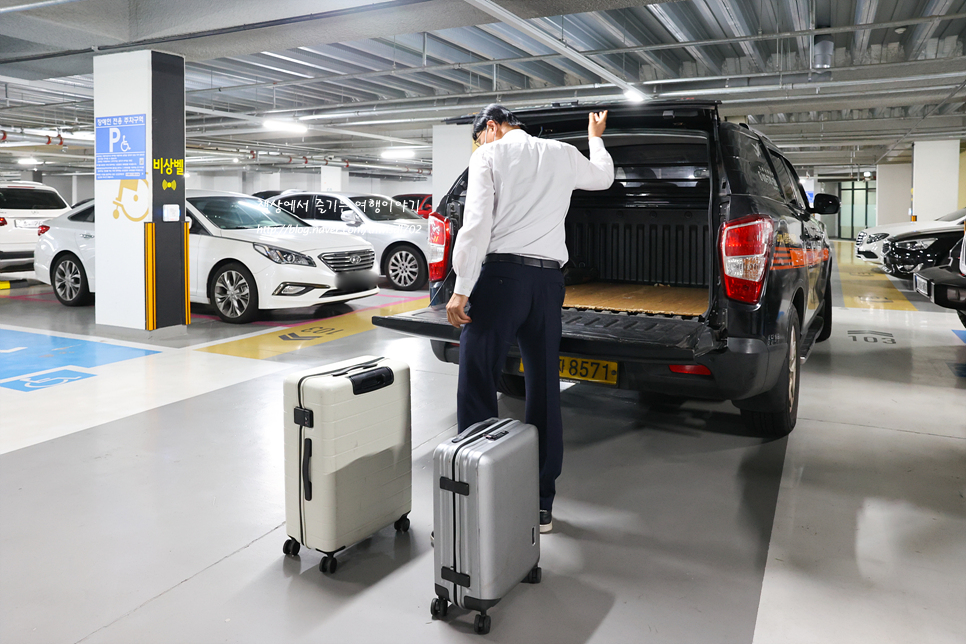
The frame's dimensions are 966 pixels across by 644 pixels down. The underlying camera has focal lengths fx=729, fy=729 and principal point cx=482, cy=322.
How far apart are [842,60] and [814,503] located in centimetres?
907

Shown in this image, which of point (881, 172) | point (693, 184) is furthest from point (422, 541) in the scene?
point (881, 172)

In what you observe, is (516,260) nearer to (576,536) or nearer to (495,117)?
(495,117)

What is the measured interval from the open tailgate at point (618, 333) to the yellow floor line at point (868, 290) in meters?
7.23

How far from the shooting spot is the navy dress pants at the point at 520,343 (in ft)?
8.46

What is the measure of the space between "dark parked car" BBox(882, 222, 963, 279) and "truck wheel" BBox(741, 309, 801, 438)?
728 cm

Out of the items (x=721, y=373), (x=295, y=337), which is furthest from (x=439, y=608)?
(x=295, y=337)

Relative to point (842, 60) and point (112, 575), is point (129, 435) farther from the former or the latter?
point (842, 60)

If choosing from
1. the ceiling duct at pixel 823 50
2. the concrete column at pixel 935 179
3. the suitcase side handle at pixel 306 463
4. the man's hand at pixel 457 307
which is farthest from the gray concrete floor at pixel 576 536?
the concrete column at pixel 935 179

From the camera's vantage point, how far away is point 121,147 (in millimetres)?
6914

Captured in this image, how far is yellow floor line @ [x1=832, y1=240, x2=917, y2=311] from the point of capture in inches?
380

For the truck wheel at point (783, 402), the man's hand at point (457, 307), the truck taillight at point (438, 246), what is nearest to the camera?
the man's hand at point (457, 307)

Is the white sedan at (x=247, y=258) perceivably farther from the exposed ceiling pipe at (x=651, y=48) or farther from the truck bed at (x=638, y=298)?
the truck bed at (x=638, y=298)

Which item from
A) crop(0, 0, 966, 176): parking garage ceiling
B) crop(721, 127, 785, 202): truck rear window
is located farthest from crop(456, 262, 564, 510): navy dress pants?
crop(0, 0, 966, 176): parking garage ceiling

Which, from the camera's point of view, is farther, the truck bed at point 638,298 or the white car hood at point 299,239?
the white car hood at point 299,239
